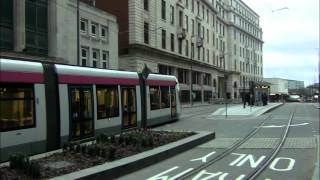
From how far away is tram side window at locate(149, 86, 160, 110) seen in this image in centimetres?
2839

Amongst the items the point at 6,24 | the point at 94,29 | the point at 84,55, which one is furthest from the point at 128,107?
the point at 94,29

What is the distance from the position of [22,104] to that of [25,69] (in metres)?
0.95

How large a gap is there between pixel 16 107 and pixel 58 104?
2.44 metres

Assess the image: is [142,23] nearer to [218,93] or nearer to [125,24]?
[125,24]

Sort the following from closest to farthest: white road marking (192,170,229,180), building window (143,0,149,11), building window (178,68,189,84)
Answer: white road marking (192,170,229,180), building window (143,0,149,11), building window (178,68,189,84)

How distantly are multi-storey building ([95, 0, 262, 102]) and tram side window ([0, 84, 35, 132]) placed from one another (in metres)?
51.3

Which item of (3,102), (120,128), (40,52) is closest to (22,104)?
(3,102)

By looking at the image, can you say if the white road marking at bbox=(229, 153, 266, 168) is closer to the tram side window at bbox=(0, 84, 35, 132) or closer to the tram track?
the tram track

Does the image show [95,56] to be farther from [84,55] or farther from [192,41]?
[192,41]

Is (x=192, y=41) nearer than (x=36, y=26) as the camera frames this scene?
No

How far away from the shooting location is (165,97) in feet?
102

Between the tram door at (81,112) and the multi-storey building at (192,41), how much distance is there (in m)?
47.0

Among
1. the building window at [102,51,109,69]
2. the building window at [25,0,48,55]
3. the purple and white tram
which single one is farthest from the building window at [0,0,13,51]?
the purple and white tram

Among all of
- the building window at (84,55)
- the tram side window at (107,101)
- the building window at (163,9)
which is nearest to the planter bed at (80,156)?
the tram side window at (107,101)
